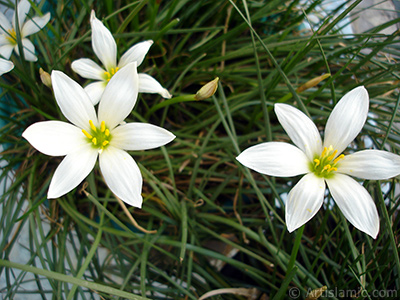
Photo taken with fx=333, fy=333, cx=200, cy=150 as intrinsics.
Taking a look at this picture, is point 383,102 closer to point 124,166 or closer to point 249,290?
point 249,290

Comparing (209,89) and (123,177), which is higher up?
(209,89)

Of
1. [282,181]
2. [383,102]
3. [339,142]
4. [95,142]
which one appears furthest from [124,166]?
[383,102]

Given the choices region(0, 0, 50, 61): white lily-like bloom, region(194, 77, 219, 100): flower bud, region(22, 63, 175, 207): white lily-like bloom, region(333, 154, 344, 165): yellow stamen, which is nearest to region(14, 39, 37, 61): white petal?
region(0, 0, 50, 61): white lily-like bloom

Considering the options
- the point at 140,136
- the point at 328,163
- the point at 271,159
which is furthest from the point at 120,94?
the point at 328,163

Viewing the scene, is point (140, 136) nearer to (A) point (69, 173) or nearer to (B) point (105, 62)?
(A) point (69, 173)

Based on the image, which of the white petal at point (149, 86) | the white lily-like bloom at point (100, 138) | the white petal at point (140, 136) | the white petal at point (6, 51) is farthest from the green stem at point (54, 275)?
the white petal at point (6, 51)

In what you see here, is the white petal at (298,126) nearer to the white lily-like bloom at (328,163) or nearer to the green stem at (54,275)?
the white lily-like bloom at (328,163)
